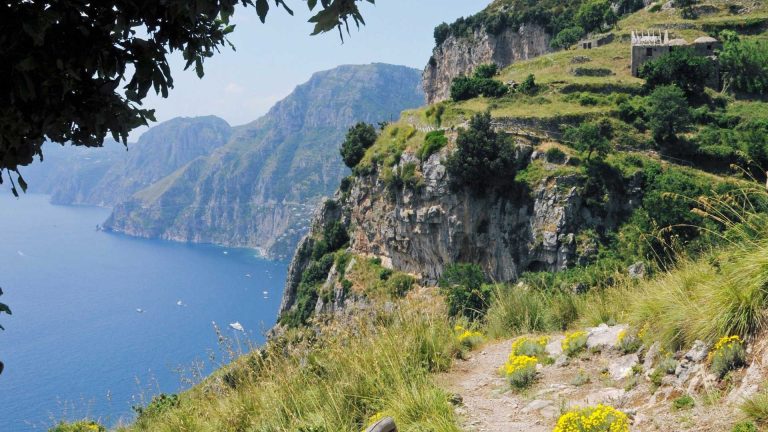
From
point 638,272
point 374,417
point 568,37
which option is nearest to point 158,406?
point 374,417

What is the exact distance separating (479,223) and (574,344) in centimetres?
4567

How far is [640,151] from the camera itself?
4903 cm

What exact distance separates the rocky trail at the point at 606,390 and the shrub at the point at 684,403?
2 cm

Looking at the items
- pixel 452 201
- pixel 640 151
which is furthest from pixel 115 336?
pixel 640 151

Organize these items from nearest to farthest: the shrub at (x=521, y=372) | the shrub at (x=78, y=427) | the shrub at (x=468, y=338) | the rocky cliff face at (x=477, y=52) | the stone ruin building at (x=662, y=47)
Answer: the shrub at (x=521, y=372)
the shrub at (x=468, y=338)
the shrub at (x=78, y=427)
the stone ruin building at (x=662, y=47)
the rocky cliff face at (x=477, y=52)

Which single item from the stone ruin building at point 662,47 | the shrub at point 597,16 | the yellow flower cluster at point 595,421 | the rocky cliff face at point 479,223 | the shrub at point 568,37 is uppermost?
the shrub at point 597,16

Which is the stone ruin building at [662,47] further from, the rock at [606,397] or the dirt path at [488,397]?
the rock at [606,397]

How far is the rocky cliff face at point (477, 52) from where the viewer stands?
306ft

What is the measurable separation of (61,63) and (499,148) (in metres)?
47.9

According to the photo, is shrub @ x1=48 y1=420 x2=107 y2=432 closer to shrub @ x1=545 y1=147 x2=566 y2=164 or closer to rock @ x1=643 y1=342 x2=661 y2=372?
rock @ x1=643 y1=342 x2=661 y2=372

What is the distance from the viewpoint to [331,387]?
22.6 feet

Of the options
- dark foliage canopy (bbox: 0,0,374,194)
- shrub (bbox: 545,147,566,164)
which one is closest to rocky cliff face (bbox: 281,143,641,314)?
shrub (bbox: 545,147,566,164)

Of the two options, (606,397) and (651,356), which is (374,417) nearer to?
(606,397)

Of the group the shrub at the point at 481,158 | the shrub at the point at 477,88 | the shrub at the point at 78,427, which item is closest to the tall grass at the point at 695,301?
the shrub at the point at 78,427
